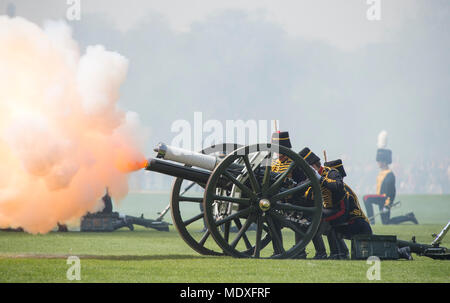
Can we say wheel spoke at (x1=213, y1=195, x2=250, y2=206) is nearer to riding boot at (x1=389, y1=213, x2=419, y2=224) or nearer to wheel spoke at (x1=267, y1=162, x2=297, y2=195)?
wheel spoke at (x1=267, y1=162, x2=297, y2=195)

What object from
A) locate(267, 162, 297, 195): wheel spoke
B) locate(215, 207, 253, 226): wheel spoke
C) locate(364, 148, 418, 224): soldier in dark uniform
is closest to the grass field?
locate(215, 207, 253, 226): wheel spoke

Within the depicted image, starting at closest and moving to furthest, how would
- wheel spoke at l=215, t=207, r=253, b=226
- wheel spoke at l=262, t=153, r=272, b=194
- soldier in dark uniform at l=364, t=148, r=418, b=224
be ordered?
1. wheel spoke at l=215, t=207, r=253, b=226
2. wheel spoke at l=262, t=153, r=272, b=194
3. soldier in dark uniform at l=364, t=148, r=418, b=224

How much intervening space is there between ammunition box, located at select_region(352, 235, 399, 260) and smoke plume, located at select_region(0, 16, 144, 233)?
306 centimetres

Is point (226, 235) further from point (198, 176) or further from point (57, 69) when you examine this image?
point (57, 69)

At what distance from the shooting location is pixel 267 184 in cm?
930

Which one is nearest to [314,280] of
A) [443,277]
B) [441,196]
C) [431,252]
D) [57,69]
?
[443,277]

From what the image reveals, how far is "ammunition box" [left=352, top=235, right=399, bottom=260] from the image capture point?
9.75 metres

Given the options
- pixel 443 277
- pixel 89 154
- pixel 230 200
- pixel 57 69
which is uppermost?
pixel 57 69

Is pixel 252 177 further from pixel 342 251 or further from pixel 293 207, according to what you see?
pixel 342 251

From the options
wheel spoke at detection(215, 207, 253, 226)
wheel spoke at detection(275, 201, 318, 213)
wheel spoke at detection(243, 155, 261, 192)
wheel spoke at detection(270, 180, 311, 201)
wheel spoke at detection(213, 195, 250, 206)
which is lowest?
wheel spoke at detection(215, 207, 253, 226)

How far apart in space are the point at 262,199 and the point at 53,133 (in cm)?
274

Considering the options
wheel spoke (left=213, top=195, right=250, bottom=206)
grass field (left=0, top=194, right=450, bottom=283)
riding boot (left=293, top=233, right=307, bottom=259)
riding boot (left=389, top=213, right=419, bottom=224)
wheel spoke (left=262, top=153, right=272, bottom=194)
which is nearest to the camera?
grass field (left=0, top=194, right=450, bottom=283)
